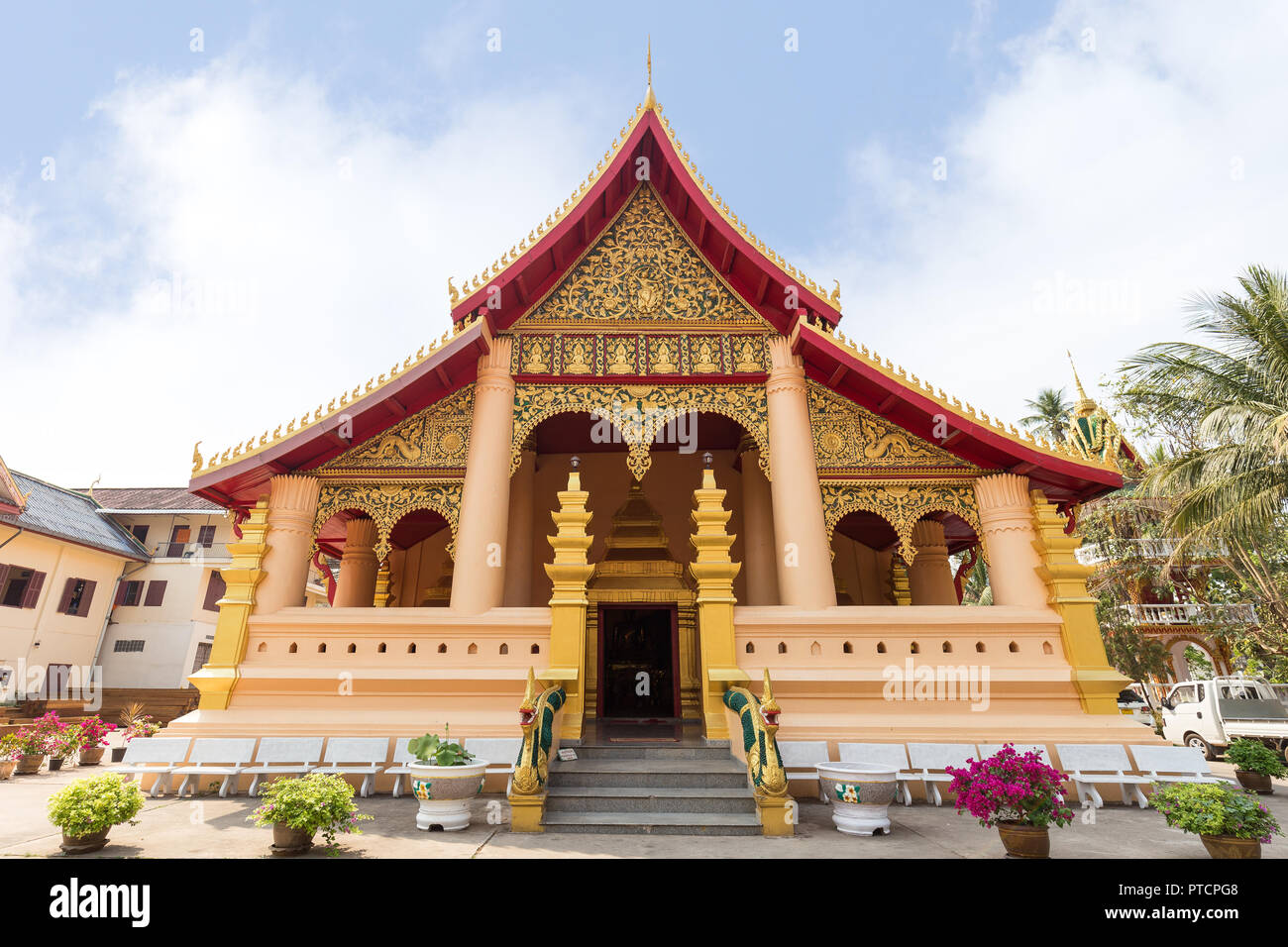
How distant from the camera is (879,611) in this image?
28.2ft

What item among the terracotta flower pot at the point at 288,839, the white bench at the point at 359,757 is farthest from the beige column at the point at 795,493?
the terracotta flower pot at the point at 288,839

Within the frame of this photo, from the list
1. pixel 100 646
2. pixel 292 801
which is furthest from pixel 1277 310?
pixel 100 646

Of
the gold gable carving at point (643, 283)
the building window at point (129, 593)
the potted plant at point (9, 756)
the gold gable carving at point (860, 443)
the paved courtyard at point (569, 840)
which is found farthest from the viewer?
the building window at point (129, 593)

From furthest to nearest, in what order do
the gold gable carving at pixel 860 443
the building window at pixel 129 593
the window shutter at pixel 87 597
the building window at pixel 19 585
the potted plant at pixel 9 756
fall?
the building window at pixel 129 593
the window shutter at pixel 87 597
the building window at pixel 19 585
the potted plant at pixel 9 756
the gold gable carving at pixel 860 443

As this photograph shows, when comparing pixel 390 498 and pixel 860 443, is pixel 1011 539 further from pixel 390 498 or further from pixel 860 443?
pixel 390 498

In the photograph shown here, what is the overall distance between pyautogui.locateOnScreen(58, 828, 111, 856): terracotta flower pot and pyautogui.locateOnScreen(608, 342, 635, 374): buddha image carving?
771 centimetres

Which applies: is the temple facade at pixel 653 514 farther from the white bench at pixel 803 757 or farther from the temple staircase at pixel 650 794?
the temple staircase at pixel 650 794

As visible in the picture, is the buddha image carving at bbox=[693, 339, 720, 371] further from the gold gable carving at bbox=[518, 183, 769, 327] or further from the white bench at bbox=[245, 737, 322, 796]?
the white bench at bbox=[245, 737, 322, 796]

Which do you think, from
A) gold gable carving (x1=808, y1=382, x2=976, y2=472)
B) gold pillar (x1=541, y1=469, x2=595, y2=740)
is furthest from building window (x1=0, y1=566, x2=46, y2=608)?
gold gable carving (x1=808, y1=382, x2=976, y2=472)

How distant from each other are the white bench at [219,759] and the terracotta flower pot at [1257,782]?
44.1 ft

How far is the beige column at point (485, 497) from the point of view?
8742mm

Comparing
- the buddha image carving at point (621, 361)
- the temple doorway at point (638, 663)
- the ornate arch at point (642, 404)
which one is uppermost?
the buddha image carving at point (621, 361)
